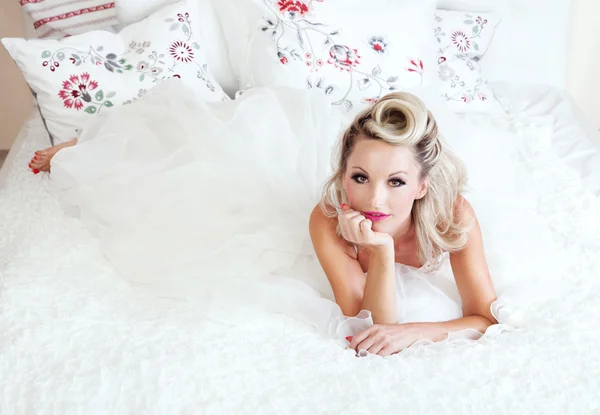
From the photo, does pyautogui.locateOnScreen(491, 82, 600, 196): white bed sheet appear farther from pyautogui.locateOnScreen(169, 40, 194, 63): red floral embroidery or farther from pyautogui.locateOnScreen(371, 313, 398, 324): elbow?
pyautogui.locateOnScreen(169, 40, 194, 63): red floral embroidery

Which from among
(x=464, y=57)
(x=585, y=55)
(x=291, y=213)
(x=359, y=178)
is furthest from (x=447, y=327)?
(x=585, y=55)

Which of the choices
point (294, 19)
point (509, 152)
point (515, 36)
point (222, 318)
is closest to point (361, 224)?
point (222, 318)

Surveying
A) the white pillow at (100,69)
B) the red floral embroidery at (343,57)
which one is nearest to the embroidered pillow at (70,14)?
the white pillow at (100,69)

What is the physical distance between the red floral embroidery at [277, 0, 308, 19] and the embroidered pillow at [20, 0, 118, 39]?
57 centimetres

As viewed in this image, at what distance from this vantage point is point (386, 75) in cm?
195

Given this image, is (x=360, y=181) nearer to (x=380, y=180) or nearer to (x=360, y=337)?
(x=380, y=180)

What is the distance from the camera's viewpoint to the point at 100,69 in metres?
1.88

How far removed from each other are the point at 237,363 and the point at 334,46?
3.62 ft

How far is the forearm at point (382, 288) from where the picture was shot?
4.11 feet

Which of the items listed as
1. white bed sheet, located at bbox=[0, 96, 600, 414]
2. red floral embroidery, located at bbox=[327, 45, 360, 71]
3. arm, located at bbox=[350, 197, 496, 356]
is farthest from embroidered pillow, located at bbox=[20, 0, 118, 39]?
arm, located at bbox=[350, 197, 496, 356]

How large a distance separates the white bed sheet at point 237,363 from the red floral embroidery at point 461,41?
1031 millimetres

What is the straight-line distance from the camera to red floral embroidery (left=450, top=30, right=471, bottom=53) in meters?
2.21

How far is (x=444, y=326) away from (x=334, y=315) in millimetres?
201

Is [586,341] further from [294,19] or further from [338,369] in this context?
[294,19]
